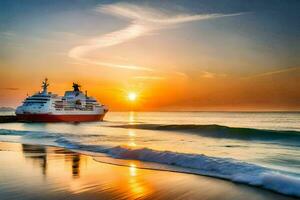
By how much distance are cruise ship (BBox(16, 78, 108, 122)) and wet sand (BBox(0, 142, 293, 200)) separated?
68627mm

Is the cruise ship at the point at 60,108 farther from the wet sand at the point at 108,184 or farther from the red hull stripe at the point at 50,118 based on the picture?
the wet sand at the point at 108,184

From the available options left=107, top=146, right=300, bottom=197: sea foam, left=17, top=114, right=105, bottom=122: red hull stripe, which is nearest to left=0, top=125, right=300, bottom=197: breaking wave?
left=107, top=146, right=300, bottom=197: sea foam

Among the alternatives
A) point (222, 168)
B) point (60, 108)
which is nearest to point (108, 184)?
point (222, 168)

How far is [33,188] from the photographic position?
27.6ft

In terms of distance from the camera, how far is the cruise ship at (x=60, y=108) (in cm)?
7775

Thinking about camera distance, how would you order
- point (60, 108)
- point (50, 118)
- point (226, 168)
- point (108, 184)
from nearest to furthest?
point (108, 184), point (226, 168), point (50, 118), point (60, 108)

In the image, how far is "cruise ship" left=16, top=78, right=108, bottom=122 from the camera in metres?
77.8

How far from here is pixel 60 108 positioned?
83.6m

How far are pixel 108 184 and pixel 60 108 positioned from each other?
77.3 metres

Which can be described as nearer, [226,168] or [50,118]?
[226,168]

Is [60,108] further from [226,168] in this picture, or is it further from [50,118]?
[226,168]

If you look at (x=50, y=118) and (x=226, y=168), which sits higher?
(x=50, y=118)

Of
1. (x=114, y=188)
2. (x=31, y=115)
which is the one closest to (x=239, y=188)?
(x=114, y=188)

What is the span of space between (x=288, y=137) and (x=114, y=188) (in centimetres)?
2970
